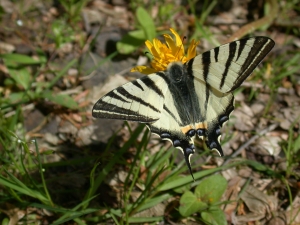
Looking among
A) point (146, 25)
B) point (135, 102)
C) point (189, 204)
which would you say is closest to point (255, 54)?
point (135, 102)

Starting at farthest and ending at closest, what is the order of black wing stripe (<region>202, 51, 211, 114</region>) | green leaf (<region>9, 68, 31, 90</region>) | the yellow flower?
green leaf (<region>9, 68, 31, 90</region>) → the yellow flower → black wing stripe (<region>202, 51, 211, 114</region>)

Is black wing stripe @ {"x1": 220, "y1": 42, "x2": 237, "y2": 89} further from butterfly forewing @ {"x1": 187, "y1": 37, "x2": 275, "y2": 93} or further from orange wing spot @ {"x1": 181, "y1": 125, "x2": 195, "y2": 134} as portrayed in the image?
orange wing spot @ {"x1": 181, "y1": 125, "x2": 195, "y2": 134}

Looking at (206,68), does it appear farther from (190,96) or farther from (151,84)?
(151,84)

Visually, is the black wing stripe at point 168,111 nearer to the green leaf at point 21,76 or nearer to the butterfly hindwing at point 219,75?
the butterfly hindwing at point 219,75

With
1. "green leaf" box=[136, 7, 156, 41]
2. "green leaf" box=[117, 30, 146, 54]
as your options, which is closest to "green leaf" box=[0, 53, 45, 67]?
"green leaf" box=[117, 30, 146, 54]

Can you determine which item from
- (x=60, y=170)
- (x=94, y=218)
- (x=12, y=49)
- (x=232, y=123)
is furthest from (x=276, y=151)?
(x=12, y=49)

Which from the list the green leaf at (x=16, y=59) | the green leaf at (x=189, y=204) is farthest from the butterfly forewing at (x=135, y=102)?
the green leaf at (x=16, y=59)
